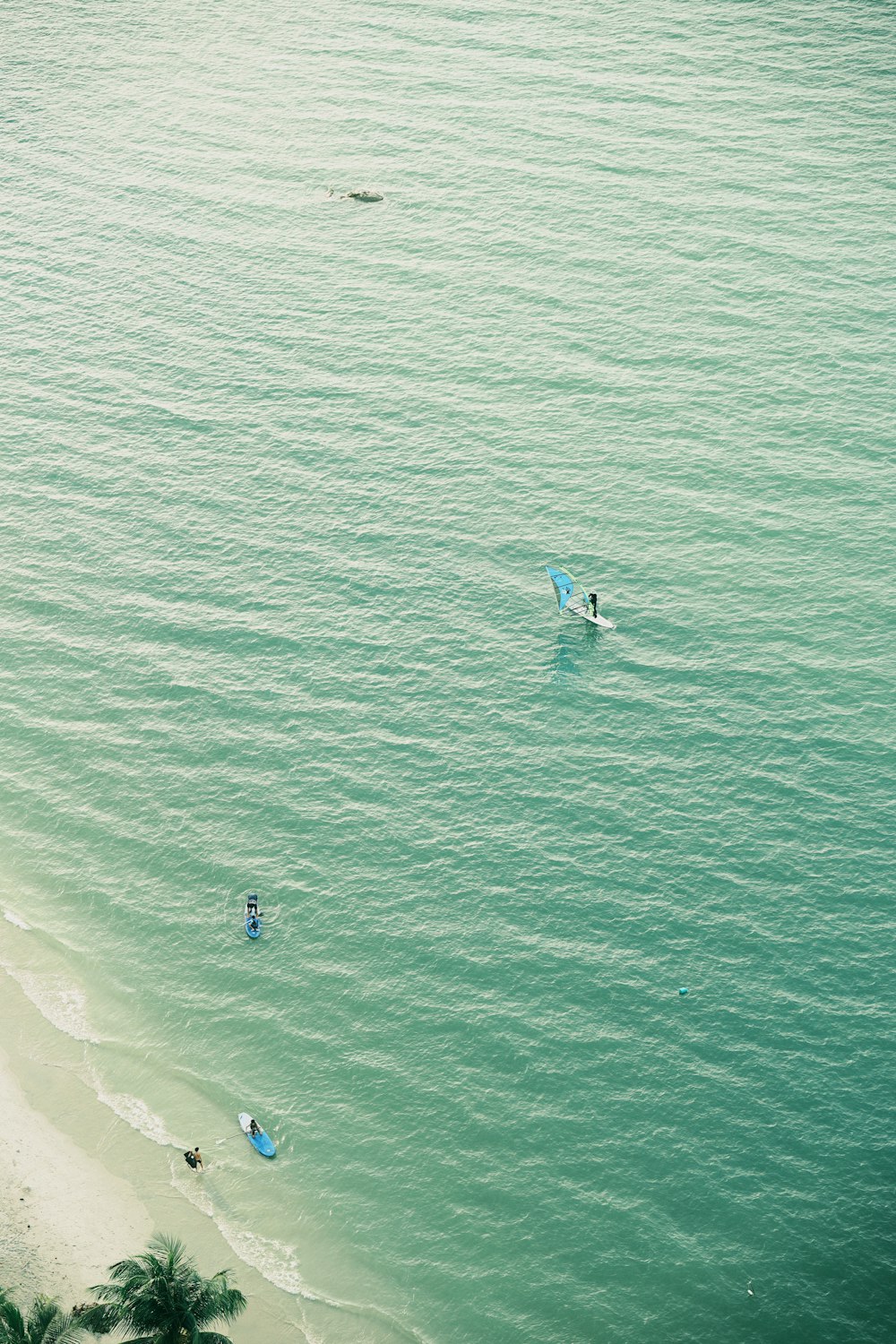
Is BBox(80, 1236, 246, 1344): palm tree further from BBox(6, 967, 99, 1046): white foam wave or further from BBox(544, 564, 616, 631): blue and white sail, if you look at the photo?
BBox(544, 564, 616, 631): blue and white sail

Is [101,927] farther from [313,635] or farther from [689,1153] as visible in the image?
[689,1153]

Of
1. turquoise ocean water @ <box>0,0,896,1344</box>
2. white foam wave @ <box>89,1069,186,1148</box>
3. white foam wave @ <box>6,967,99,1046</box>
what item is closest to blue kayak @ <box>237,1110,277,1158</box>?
turquoise ocean water @ <box>0,0,896,1344</box>

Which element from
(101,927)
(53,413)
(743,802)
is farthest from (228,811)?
(53,413)

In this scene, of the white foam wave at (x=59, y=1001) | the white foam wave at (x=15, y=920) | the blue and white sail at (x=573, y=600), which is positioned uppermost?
the blue and white sail at (x=573, y=600)

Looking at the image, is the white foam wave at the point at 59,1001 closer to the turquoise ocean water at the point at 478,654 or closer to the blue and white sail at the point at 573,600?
the turquoise ocean water at the point at 478,654

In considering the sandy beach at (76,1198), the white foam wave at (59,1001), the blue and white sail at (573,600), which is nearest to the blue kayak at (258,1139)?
the sandy beach at (76,1198)

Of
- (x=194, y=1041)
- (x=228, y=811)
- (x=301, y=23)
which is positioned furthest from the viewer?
(x=301, y=23)
